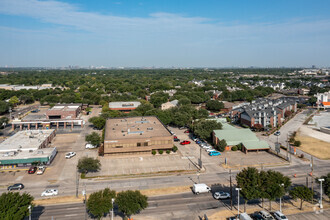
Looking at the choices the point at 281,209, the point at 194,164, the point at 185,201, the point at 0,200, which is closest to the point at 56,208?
the point at 0,200

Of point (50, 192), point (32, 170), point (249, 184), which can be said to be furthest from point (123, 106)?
point (249, 184)

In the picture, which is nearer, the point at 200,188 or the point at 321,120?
the point at 200,188

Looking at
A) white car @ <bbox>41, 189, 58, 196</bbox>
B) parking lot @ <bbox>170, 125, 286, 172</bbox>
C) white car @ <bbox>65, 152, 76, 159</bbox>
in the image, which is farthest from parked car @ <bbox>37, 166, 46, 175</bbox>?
parking lot @ <bbox>170, 125, 286, 172</bbox>

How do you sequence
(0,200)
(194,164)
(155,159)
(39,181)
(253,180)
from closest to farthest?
(0,200) < (253,180) < (39,181) < (194,164) < (155,159)

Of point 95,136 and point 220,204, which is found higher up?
point 95,136

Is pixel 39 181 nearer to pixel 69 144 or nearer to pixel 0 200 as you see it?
pixel 0 200

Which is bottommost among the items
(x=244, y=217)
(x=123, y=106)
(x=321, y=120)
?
(x=244, y=217)

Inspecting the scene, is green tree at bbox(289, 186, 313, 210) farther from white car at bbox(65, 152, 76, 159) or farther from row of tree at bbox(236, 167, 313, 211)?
white car at bbox(65, 152, 76, 159)

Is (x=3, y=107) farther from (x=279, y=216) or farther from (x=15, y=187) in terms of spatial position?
(x=279, y=216)
